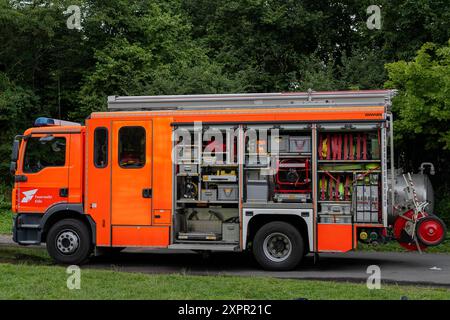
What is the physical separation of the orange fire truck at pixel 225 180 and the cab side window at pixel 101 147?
2cm

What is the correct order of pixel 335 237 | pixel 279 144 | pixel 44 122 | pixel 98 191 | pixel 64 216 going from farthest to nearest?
pixel 44 122, pixel 64 216, pixel 98 191, pixel 279 144, pixel 335 237

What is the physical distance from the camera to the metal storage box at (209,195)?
1157 centimetres

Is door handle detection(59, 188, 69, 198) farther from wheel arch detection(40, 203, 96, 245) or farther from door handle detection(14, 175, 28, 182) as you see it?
door handle detection(14, 175, 28, 182)

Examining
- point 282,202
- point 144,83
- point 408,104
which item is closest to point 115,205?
point 282,202

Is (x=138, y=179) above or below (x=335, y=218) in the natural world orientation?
above

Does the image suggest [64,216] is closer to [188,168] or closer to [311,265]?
[188,168]

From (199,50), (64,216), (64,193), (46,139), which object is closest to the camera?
(64,193)

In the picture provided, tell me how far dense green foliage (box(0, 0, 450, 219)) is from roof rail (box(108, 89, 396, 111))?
549 cm

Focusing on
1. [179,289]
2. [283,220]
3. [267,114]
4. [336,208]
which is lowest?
[179,289]

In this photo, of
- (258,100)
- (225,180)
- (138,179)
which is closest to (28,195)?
(138,179)

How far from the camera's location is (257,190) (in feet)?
37.4

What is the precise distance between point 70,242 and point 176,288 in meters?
4.14

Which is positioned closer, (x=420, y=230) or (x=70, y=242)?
(x=420, y=230)

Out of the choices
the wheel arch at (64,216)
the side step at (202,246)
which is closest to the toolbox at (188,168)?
the side step at (202,246)
